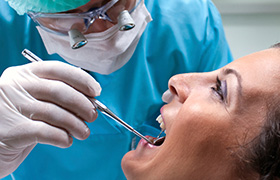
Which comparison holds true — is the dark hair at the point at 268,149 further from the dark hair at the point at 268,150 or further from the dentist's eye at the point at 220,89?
the dentist's eye at the point at 220,89

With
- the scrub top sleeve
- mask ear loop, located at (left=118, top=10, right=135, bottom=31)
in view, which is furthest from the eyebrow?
the scrub top sleeve

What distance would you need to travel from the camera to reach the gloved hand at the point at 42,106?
0.92 metres

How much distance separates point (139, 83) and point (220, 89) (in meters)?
0.48

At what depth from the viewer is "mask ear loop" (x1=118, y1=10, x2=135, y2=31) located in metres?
1.07

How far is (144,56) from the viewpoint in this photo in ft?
4.45

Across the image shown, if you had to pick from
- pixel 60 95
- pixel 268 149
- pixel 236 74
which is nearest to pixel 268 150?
pixel 268 149

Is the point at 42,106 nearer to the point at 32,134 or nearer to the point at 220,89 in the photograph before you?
the point at 32,134

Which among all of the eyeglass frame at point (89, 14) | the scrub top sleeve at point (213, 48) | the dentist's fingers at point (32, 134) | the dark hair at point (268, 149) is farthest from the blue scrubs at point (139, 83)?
the dark hair at point (268, 149)

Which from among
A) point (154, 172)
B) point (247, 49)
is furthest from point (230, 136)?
point (247, 49)

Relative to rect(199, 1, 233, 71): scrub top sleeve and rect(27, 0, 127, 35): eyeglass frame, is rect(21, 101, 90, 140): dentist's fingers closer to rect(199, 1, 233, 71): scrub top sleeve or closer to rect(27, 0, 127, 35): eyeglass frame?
rect(27, 0, 127, 35): eyeglass frame

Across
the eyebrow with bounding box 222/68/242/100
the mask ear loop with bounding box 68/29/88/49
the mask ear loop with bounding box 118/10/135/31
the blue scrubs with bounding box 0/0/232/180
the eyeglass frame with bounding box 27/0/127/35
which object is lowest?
the blue scrubs with bounding box 0/0/232/180

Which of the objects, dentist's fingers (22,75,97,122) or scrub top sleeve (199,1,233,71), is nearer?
dentist's fingers (22,75,97,122)

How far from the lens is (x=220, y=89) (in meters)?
0.95

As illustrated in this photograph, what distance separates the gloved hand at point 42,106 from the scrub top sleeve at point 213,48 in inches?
25.1
